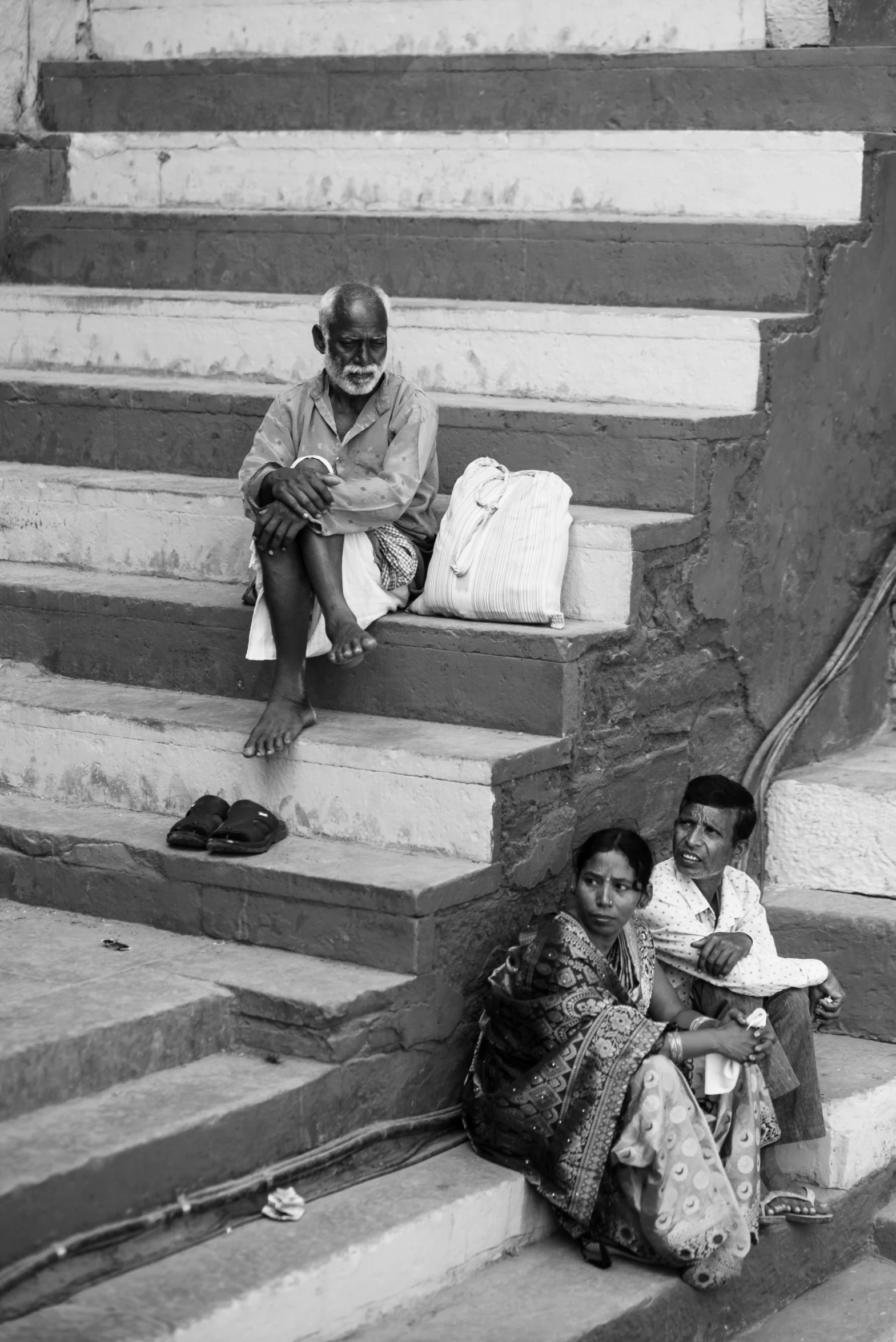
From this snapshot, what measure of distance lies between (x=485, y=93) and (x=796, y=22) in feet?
3.59

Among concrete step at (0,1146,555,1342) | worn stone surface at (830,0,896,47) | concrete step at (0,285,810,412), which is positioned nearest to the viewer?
concrete step at (0,1146,555,1342)

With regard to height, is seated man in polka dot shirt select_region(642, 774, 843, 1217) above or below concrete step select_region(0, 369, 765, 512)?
below

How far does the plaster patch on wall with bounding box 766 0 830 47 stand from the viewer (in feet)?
21.9

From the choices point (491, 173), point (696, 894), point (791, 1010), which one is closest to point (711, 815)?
point (696, 894)

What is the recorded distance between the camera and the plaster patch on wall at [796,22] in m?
6.68

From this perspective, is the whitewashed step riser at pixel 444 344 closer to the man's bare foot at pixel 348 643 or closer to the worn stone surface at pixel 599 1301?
the man's bare foot at pixel 348 643

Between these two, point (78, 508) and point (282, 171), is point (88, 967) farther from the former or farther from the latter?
point (282, 171)

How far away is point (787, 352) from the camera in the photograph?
5.77 meters

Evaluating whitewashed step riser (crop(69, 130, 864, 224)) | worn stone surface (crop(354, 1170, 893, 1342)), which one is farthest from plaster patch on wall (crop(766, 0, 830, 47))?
worn stone surface (crop(354, 1170, 893, 1342))

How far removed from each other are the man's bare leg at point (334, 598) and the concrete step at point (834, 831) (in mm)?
1576

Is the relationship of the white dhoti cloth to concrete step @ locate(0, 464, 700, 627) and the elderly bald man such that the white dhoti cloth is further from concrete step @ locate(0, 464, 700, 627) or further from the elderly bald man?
concrete step @ locate(0, 464, 700, 627)

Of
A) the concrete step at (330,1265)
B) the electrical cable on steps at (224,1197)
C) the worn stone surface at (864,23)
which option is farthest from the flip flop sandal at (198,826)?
the worn stone surface at (864,23)

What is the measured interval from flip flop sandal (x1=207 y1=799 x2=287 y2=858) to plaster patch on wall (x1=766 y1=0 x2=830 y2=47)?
3.45m

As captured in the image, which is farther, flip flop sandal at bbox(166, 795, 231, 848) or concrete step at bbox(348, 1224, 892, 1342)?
flip flop sandal at bbox(166, 795, 231, 848)
